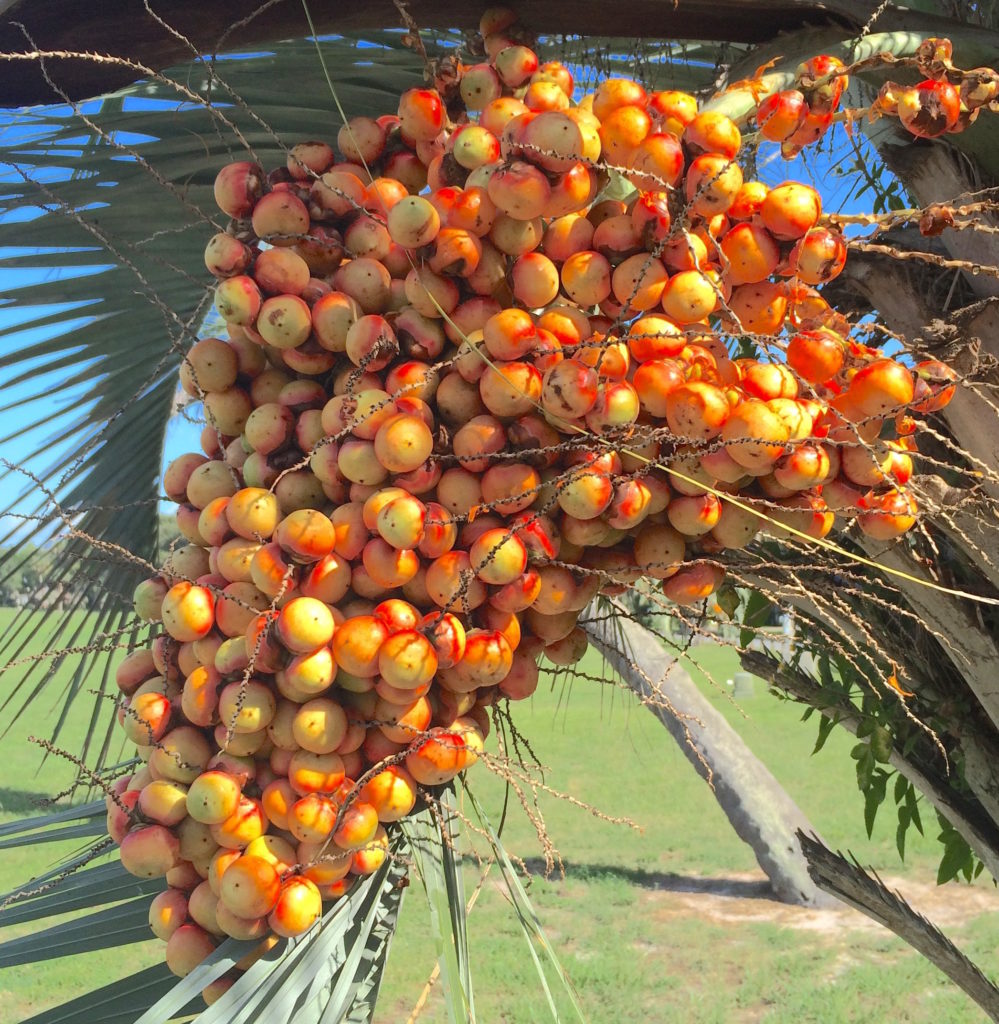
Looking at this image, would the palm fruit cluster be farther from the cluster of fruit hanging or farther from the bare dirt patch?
the bare dirt patch

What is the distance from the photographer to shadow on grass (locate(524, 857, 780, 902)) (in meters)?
7.39

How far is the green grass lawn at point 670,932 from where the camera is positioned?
18.1 ft

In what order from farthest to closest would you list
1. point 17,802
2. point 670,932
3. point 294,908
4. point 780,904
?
point 17,802 → point 780,904 → point 670,932 → point 294,908

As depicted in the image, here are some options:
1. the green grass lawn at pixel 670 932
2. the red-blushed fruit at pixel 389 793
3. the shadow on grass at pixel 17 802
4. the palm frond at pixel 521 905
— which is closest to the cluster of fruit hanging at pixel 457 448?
the red-blushed fruit at pixel 389 793

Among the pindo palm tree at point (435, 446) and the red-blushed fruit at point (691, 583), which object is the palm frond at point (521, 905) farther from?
the red-blushed fruit at point (691, 583)

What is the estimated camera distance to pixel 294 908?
0.86m

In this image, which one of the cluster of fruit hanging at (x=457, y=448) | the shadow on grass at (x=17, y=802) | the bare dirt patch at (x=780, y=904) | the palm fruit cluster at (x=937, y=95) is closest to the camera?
the cluster of fruit hanging at (x=457, y=448)

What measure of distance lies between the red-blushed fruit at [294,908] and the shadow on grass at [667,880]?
6.79 meters

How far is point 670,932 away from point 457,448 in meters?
6.45

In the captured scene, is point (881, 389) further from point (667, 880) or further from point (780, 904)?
point (667, 880)

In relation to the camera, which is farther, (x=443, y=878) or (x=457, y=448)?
(x=443, y=878)

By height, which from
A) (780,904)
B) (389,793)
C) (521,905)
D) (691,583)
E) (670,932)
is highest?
(691,583)

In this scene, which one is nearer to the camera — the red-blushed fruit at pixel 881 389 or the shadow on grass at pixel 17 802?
the red-blushed fruit at pixel 881 389

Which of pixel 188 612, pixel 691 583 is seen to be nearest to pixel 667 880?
pixel 691 583
